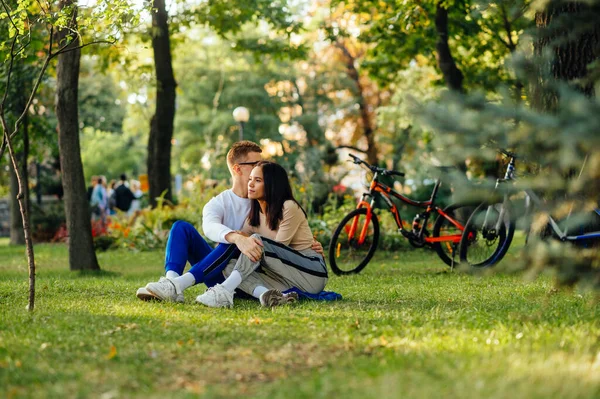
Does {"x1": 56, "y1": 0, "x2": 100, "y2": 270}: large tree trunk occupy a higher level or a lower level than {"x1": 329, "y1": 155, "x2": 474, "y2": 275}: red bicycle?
higher

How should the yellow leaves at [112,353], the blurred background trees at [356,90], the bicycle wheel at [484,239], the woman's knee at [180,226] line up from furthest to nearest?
1. the bicycle wheel at [484,239]
2. the woman's knee at [180,226]
3. the yellow leaves at [112,353]
4. the blurred background trees at [356,90]

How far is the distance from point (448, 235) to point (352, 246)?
1.21 meters

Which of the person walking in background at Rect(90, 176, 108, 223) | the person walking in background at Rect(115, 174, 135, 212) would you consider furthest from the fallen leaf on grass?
the person walking in background at Rect(90, 176, 108, 223)

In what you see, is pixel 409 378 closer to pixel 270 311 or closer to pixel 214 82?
pixel 270 311

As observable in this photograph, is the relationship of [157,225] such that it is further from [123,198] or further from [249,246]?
[249,246]

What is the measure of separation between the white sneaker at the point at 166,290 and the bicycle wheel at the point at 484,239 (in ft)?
11.8

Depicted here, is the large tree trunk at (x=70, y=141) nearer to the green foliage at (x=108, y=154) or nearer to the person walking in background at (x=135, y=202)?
the person walking in background at (x=135, y=202)

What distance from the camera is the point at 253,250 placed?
273 inches

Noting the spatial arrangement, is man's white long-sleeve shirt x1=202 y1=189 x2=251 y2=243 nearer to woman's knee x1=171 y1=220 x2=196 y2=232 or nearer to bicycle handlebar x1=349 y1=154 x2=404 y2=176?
woman's knee x1=171 y1=220 x2=196 y2=232

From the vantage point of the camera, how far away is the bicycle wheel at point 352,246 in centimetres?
1053

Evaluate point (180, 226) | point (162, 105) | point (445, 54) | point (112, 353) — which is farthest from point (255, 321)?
point (162, 105)

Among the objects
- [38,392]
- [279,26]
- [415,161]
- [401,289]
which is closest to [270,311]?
[401,289]

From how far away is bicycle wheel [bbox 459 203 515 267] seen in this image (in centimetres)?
955

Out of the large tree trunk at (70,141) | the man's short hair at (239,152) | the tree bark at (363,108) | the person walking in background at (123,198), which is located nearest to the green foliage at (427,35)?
the large tree trunk at (70,141)
